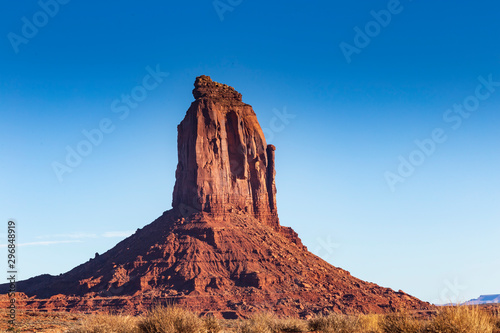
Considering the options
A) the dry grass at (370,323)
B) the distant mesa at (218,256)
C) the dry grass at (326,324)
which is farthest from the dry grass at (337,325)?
the distant mesa at (218,256)

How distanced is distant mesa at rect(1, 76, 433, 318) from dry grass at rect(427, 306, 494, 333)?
1865 inches

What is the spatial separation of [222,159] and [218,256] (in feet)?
77.5

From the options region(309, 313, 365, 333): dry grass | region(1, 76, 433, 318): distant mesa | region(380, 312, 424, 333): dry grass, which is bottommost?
region(309, 313, 365, 333): dry grass

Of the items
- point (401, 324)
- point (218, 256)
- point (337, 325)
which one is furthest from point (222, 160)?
point (401, 324)

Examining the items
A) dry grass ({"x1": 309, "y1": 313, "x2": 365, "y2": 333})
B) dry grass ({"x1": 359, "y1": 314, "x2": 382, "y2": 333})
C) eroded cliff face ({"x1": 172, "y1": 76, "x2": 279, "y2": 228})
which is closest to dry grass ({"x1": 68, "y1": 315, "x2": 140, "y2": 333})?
dry grass ({"x1": 309, "y1": 313, "x2": 365, "y2": 333})

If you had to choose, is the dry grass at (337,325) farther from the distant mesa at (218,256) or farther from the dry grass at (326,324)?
the distant mesa at (218,256)

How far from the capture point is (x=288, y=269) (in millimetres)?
87312

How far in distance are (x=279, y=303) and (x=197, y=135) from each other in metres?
38.5

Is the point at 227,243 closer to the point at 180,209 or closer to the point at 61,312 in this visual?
the point at 180,209

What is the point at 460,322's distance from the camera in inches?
717

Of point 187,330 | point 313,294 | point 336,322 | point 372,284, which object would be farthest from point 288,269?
point 187,330

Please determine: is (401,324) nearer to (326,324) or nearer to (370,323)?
(370,323)

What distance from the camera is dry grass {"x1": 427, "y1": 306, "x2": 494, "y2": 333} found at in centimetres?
1800

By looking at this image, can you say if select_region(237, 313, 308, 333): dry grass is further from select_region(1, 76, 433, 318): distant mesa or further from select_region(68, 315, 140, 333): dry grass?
select_region(1, 76, 433, 318): distant mesa
